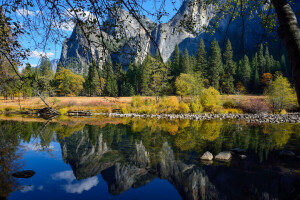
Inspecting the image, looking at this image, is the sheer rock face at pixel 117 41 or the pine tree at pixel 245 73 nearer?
the sheer rock face at pixel 117 41

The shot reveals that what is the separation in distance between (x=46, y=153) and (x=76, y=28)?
29.2ft

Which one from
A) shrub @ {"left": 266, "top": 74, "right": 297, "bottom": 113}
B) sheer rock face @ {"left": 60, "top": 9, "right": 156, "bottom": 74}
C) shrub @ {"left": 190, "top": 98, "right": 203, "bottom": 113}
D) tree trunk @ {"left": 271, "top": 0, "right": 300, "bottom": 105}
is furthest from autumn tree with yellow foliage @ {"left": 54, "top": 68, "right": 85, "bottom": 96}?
tree trunk @ {"left": 271, "top": 0, "right": 300, "bottom": 105}

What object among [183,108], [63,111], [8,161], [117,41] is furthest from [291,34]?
[63,111]

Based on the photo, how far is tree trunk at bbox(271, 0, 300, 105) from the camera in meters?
1.55

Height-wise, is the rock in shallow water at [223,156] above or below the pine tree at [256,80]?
below

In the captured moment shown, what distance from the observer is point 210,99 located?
28.7 metres

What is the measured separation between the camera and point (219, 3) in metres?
3.66

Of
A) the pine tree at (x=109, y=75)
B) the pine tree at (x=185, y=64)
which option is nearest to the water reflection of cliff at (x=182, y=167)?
the pine tree at (x=109, y=75)

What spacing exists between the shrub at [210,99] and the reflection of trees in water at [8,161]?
2350 cm

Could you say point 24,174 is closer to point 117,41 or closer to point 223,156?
point 117,41

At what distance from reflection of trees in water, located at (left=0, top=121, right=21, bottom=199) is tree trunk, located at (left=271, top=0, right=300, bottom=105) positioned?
7290 mm

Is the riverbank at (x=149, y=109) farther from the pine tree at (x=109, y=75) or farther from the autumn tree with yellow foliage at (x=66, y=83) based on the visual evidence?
the pine tree at (x=109, y=75)

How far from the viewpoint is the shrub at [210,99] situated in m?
28.8

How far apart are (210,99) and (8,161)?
25.4 m
